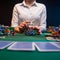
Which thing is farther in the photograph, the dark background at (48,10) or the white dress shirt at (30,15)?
the dark background at (48,10)

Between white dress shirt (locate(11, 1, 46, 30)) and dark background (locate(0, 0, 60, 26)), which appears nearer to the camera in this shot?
white dress shirt (locate(11, 1, 46, 30))

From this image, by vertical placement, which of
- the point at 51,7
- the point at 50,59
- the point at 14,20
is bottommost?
the point at 50,59

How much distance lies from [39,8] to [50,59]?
5.61 ft

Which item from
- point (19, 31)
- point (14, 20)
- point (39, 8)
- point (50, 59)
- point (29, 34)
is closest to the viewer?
point (50, 59)

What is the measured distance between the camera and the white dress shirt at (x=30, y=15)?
216 cm

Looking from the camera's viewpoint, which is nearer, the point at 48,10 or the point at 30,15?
the point at 30,15

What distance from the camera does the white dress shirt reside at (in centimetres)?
216

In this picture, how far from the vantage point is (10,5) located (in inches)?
175

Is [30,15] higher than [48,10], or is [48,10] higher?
[48,10]

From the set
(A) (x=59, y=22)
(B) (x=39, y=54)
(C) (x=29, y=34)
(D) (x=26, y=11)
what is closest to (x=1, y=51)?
(B) (x=39, y=54)

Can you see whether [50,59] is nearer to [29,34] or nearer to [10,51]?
[10,51]

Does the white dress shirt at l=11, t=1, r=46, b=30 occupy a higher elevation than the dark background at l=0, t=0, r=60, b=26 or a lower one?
lower

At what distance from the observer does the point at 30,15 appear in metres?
2.21

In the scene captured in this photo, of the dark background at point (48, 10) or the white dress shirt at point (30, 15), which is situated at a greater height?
the dark background at point (48, 10)
